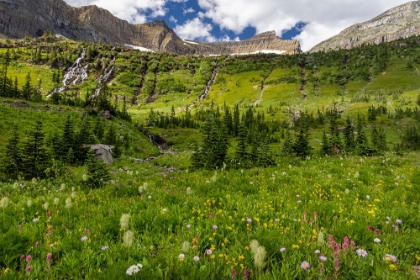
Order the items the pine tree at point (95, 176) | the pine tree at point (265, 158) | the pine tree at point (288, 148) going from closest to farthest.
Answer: the pine tree at point (95, 176) < the pine tree at point (265, 158) < the pine tree at point (288, 148)

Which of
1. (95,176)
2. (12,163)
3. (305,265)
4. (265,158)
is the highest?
(305,265)

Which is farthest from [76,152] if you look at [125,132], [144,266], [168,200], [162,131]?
[162,131]

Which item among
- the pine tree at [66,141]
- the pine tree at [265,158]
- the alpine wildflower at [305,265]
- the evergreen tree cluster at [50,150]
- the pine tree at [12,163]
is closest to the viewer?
the alpine wildflower at [305,265]

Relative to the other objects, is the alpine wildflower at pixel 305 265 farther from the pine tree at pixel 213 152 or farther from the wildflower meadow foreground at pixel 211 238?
the pine tree at pixel 213 152

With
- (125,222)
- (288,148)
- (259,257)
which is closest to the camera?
(259,257)

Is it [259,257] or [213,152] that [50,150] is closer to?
[213,152]

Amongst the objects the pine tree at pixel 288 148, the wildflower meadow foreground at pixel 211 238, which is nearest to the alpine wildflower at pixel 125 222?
the wildflower meadow foreground at pixel 211 238

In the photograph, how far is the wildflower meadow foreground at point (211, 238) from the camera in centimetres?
319

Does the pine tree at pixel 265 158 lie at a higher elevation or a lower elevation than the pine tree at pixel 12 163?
higher

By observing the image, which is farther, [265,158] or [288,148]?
[288,148]

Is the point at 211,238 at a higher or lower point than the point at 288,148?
higher

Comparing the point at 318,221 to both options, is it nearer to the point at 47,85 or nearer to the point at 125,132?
the point at 125,132

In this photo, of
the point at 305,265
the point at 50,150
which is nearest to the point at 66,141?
the point at 50,150

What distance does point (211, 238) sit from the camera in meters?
4.07
